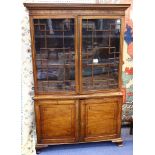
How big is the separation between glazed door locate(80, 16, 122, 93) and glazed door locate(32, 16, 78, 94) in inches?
4.9

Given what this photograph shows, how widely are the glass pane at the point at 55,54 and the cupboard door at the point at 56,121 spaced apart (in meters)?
0.21

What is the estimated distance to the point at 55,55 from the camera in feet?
9.04

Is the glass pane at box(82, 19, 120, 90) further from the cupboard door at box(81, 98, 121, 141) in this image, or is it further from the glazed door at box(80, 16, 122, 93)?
the cupboard door at box(81, 98, 121, 141)

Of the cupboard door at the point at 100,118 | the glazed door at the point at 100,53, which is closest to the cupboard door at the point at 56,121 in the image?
the cupboard door at the point at 100,118

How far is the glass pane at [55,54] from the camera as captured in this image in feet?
8.71

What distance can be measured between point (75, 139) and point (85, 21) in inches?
63.0

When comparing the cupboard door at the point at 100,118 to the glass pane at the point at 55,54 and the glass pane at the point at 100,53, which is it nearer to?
the glass pane at the point at 100,53

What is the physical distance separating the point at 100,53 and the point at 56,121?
109cm

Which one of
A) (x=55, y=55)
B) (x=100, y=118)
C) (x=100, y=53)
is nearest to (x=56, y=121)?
(x=100, y=118)

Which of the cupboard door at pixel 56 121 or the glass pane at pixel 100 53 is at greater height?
the glass pane at pixel 100 53

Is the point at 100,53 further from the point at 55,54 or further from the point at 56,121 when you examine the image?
the point at 56,121

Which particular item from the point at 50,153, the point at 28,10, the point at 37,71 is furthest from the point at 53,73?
the point at 50,153

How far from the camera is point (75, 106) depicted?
2.85 metres

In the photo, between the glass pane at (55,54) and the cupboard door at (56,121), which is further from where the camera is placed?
the cupboard door at (56,121)
